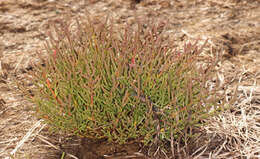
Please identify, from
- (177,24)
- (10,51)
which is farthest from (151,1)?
(10,51)

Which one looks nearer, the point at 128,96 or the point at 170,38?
the point at 128,96

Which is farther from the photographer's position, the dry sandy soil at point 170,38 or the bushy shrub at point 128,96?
the dry sandy soil at point 170,38

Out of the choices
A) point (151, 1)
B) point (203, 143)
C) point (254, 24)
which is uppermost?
point (151, 1)

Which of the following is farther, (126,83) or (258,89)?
(258,89)

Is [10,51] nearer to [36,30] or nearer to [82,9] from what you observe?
[36,30]

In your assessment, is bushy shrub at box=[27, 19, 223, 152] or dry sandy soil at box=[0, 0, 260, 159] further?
dry sandy soil at box=[0, 0, 260, 159]

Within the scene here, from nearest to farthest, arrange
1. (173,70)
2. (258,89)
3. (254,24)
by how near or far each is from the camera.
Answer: (173,70) < (258,89) < (254,24)

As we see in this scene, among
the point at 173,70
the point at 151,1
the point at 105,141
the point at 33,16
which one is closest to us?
the point at 173,70

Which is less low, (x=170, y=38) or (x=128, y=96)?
(x=128, y=96)
